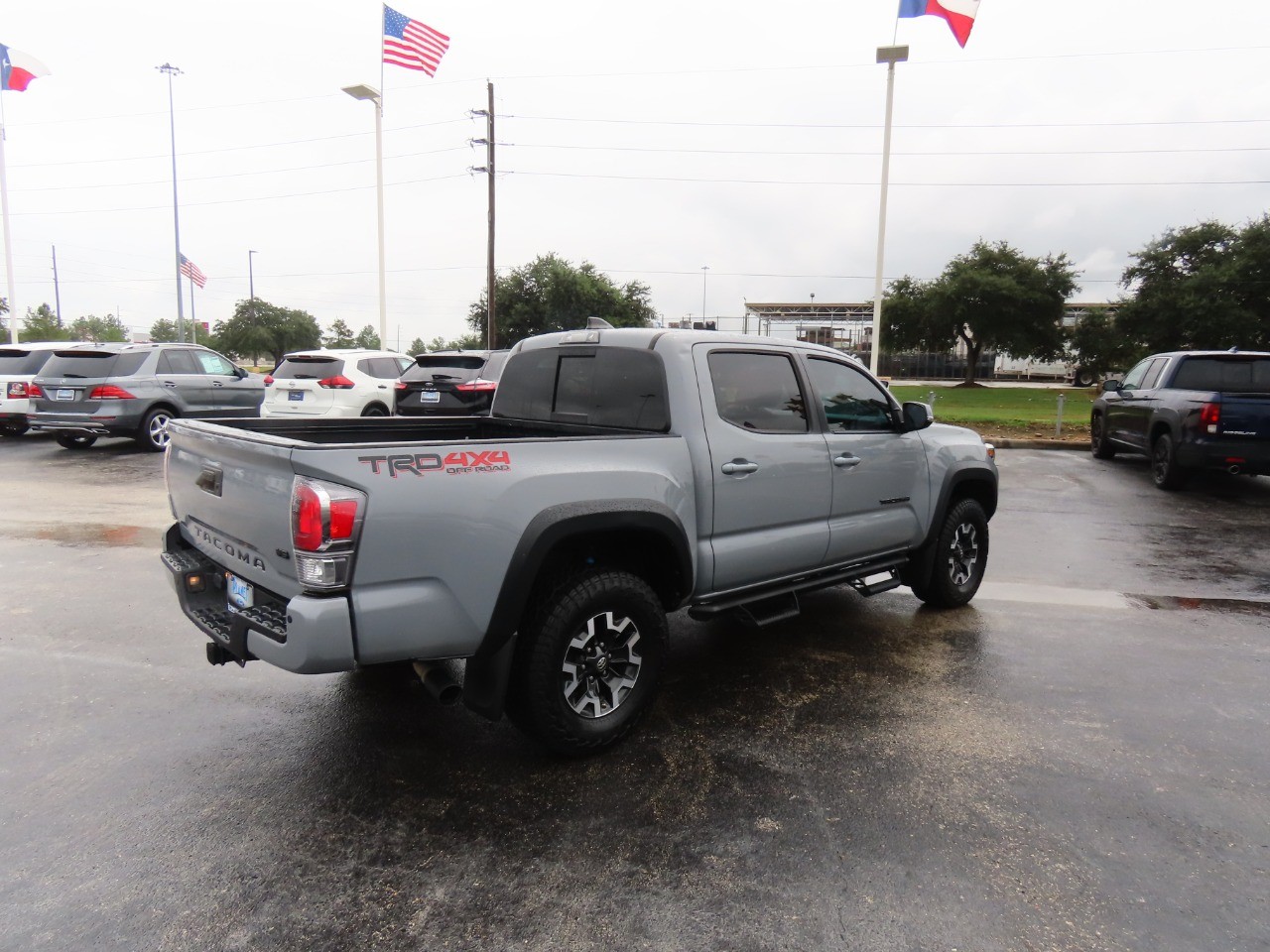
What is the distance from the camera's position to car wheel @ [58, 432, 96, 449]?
13351 mm

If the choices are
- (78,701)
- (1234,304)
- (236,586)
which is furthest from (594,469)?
(1234,304)

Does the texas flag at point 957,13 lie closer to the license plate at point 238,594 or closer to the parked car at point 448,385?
the parked car at point 448,385

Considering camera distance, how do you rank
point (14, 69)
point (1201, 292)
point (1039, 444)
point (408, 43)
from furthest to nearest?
point (1201, 292), point (14, 69), point (408, 43), point (1039, 444)

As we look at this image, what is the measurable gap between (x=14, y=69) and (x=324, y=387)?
2296cm

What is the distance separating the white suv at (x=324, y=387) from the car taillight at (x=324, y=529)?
1092 centimetres

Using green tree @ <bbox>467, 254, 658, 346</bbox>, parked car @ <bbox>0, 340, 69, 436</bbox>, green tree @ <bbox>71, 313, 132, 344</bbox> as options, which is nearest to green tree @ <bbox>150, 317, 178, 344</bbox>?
green tree @ <bbox>71, 313, 132, 344</bbox>

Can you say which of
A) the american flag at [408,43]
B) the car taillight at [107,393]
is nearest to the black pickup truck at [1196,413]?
the car taillight at [107,393]

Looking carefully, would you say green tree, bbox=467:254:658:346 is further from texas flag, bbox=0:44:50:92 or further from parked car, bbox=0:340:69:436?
parked car, bbox=0:340:69:436

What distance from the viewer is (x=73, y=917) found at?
2.41 m

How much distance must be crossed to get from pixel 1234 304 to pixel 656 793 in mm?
→ 39633

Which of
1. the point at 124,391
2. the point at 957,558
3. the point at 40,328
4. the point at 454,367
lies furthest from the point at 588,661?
the point at 40,328

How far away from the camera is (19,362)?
1409 cm

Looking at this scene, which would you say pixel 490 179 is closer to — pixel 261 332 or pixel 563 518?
pixel 563 518

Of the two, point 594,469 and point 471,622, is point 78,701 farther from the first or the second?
point 594,469
